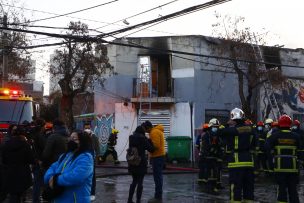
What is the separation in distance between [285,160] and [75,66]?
19589mm

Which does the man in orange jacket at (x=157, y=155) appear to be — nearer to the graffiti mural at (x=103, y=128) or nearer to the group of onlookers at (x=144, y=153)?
the group of onlookers at (x=144, y=153)

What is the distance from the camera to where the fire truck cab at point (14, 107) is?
53.0 ft

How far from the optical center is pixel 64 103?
2881cm

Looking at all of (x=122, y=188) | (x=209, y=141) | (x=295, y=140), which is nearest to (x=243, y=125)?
(x=295, y=140)

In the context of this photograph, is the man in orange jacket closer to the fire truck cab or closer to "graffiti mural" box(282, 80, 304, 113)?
the fire truck cab

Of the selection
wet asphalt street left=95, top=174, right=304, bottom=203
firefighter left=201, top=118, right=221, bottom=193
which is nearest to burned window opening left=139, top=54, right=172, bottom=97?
wet asphalt street left=95, top=174, right=304, bottom=203

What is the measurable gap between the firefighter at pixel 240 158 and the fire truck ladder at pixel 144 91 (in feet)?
62.1

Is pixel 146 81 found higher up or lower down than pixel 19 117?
higher up

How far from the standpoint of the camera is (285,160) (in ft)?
32.8

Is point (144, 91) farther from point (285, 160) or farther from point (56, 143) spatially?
point (285, 160)

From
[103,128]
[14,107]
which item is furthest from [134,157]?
[103,128]

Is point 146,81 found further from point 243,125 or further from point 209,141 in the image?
point 243,125

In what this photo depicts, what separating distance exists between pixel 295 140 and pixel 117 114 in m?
21.0

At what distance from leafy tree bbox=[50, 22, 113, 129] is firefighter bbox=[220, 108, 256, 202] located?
1819cm
